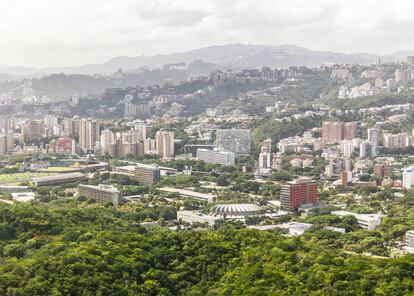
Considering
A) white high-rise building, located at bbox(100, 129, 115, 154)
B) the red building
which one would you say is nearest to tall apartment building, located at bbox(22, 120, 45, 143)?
white high-rise building, located at bbox(100, 129, 115, 154)

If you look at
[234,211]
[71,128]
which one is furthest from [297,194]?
[71,128]

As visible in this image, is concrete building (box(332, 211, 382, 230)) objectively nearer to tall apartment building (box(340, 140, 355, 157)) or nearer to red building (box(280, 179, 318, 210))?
red building (box(280, 179, 318, 210))

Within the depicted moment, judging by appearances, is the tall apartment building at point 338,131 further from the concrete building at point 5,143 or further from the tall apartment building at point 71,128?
the concrete building at point 5,143

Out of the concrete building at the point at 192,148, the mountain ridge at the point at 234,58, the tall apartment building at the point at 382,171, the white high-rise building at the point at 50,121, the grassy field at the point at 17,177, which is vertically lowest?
the grassy field at the point at 17,177

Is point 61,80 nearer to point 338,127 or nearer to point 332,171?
point 338,127

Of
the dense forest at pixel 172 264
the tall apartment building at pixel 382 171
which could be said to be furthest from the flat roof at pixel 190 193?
the dense forest at pixel 172 264

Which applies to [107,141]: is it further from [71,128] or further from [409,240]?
[409,240]
